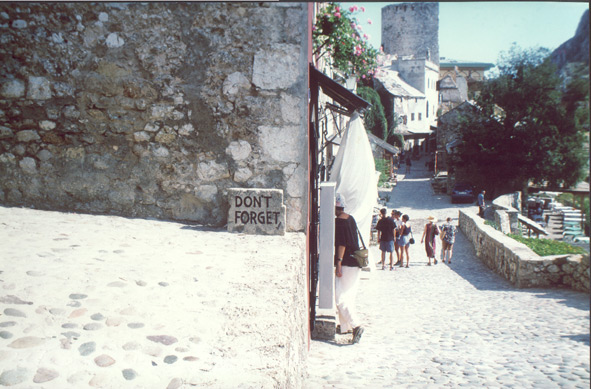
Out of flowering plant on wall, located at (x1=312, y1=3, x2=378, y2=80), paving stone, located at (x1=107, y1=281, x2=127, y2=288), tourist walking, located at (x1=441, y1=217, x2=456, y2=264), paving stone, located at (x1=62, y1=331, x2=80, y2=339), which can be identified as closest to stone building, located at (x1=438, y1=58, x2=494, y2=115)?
tourist walking, located at (x1=441, y1=217, x2=456, y2=264)

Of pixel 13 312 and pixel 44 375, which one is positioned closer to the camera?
pixel 44 375

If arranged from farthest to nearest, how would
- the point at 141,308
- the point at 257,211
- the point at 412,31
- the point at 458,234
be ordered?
the point at 412,31 < the point at 458,234 < the point at 257,211 < the point at 141,308

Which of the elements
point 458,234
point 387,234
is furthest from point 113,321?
point 458,234

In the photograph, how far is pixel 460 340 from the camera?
18.7 feet

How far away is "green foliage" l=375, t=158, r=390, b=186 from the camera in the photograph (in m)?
28.2

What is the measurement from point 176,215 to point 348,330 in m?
2.87

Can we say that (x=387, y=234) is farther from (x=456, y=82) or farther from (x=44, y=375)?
(x=456, y=82)

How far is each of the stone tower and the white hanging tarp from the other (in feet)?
180

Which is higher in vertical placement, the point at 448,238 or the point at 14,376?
the point at 14,376

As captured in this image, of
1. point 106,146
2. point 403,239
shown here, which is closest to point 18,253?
point 106,146

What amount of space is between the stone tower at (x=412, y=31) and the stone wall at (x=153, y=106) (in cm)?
5679

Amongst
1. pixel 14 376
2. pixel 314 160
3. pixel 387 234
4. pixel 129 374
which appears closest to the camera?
pixel 14 376

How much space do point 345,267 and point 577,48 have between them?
4445 millimetres

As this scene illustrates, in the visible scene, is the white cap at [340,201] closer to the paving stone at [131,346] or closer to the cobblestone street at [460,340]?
the cobblestone street at [460,340]
